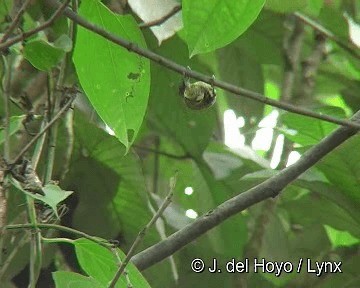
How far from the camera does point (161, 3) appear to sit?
0.91 metres

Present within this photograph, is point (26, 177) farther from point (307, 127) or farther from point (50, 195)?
point (307, 127)

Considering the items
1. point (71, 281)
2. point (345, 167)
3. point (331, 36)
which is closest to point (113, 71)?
point (71, 281)

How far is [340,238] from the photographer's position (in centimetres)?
126

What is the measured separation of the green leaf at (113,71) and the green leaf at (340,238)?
0.53 m

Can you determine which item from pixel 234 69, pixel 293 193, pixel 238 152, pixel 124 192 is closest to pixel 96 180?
pixel 124 192

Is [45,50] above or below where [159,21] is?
below

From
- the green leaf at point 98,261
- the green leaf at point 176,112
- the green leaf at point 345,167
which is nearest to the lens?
the green leaf at point 98,261

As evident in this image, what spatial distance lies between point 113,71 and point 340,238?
0.60 metres

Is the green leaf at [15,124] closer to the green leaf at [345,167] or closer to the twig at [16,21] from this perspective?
the twig at [16,21]

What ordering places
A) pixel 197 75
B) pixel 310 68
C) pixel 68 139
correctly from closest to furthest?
1. pixel 197 75
2. pixel 68 139
3. pixel 310 68

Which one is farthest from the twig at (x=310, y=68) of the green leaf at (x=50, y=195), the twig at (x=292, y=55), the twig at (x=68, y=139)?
the green leaf at (x=50, y=195)

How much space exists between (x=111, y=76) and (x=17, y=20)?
140mm

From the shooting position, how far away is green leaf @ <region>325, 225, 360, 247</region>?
4.03ft

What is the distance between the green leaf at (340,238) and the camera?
1.23 metres
